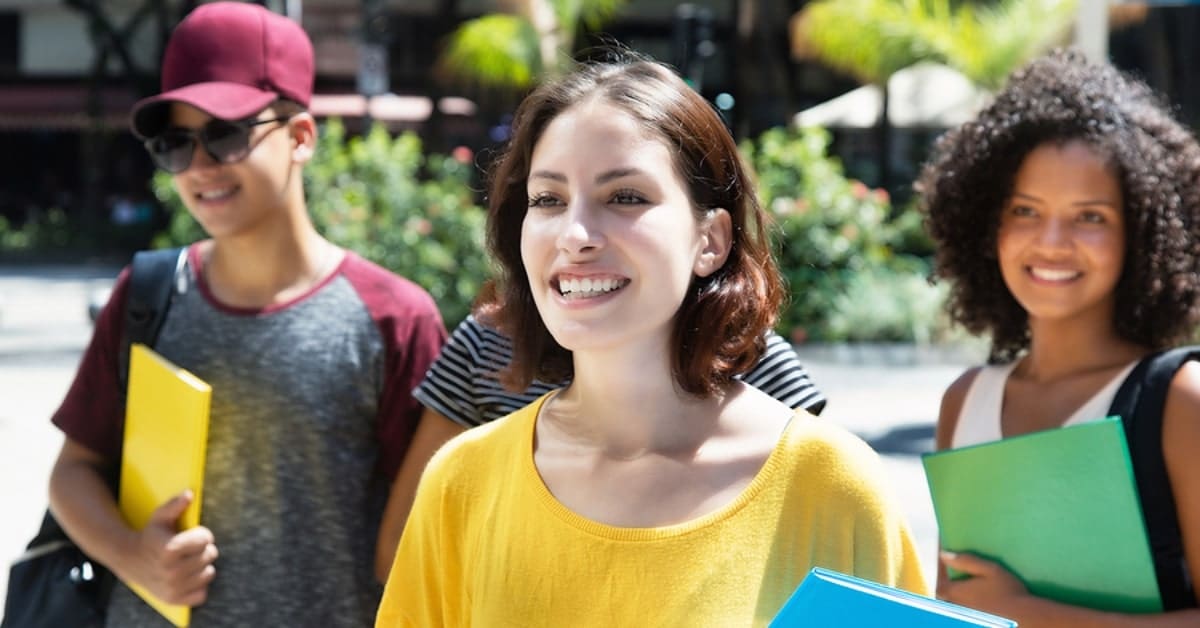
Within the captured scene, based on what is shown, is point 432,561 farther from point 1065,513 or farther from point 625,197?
point 1065,513

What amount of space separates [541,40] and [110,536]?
17.5 m

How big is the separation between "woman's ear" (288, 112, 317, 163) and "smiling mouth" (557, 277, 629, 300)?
1.17 metres

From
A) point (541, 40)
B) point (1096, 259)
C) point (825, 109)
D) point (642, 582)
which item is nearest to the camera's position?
point (642, 582)

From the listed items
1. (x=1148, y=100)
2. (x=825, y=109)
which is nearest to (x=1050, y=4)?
(x=825, y=109)

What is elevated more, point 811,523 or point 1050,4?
point 1050,4

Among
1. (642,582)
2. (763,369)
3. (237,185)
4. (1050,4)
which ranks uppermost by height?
(1050,4)

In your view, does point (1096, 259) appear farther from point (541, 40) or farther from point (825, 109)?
point (825, 109)

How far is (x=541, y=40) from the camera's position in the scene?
64.4 ft

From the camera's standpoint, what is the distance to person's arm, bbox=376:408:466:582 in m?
2.52

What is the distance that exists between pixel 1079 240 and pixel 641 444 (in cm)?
103

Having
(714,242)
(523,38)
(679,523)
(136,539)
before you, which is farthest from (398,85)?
(679,523)

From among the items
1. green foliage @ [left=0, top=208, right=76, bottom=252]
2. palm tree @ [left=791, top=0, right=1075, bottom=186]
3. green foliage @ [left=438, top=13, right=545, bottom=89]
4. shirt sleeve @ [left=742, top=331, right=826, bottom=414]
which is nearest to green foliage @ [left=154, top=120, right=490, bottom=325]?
green foliage @ [left=438, top=13, right=545, bottom=89]

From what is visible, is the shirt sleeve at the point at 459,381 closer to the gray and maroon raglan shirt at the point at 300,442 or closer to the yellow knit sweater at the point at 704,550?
the gray and maroon raglan shirt at the point at 300,442

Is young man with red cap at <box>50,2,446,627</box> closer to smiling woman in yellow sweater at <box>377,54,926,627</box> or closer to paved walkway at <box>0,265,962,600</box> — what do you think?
smiling woman in yellow sweater at <box>377,54,926,627</box>
